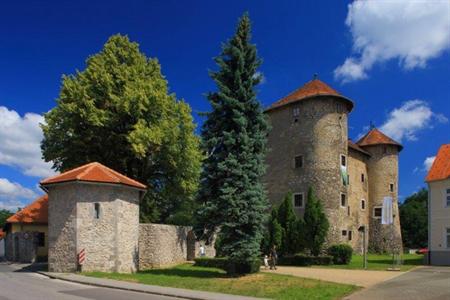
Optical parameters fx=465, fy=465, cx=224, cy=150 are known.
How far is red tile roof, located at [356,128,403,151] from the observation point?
181 ft

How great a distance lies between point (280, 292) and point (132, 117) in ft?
69.5

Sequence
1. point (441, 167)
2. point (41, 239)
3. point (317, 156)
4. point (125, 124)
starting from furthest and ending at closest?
point (317, 156)
point (41, 239)
point (125, 124)
point (441, 167)

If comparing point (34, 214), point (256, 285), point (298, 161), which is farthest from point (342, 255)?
point (34, 214)

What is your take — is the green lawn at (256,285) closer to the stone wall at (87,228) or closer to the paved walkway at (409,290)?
the paved walkway at (409,290)

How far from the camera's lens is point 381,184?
2132 inches

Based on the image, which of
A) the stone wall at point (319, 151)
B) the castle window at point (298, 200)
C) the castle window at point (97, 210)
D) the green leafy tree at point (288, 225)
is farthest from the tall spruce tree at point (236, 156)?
the castle window at point (298, 200)

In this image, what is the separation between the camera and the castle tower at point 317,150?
1693 inches

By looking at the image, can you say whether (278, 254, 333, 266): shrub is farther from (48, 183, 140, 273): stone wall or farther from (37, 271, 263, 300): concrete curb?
(37, 271, 263, 300): concrete curb

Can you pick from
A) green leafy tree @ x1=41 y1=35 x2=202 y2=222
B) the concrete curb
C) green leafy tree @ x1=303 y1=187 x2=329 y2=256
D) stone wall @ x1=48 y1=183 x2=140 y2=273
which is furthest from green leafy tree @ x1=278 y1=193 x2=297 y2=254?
the concrete curb

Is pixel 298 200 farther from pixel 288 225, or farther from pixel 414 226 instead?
pixel 414 226

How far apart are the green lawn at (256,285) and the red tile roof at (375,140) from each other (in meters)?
36.1

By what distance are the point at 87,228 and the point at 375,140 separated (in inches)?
1563

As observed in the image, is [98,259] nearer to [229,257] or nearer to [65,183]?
[65,183]

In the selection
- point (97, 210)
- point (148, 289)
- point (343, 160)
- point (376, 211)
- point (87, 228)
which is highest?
point (343, 160)
